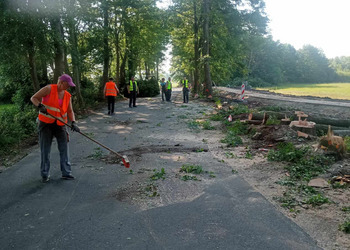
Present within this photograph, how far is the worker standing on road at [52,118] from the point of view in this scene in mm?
5645

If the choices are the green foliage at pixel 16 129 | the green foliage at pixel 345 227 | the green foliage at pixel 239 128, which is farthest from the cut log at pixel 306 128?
the green foliage at pixel 16 129

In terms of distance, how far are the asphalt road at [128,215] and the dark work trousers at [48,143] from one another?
0.26m

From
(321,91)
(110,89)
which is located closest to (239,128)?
(110,89)

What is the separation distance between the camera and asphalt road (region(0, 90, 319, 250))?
3.70m

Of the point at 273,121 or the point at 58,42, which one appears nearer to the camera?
the point at 273,121

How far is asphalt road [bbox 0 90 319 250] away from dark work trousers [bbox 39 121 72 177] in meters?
0.26

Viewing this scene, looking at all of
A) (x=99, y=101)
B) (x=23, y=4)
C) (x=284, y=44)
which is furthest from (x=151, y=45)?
(x=284, y=44)

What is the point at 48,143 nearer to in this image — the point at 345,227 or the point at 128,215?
the point at 128,215

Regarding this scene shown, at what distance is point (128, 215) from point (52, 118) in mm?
2583

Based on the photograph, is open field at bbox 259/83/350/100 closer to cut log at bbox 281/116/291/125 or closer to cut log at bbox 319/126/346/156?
cut log at bbox 281/116/291/125

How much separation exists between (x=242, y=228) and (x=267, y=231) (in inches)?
12.2

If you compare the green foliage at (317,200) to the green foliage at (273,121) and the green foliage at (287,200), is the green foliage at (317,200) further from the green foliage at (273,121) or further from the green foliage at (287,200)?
the green foliage at (273,121)

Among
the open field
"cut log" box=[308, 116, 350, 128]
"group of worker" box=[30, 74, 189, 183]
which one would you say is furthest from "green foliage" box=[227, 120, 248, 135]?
the open field

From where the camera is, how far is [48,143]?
5938 mm
